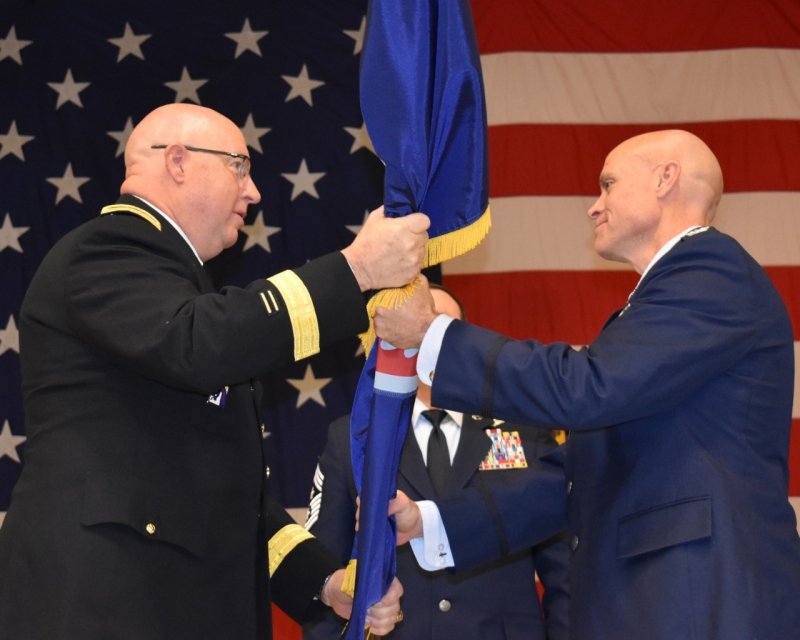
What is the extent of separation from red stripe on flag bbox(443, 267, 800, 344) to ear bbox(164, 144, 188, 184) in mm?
2271

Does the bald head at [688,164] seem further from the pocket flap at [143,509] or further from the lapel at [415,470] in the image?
the pocket flap at [143,509]

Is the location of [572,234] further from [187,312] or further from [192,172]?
[187,312]

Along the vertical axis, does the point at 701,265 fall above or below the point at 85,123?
below

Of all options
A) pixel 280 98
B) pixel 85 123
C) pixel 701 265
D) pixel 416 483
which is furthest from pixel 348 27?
pixel 701 265

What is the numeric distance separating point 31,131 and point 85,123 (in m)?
0.28

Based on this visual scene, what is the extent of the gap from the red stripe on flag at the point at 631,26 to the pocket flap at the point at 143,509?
10.7ft

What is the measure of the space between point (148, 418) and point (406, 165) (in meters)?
0.76

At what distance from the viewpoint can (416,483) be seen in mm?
3109

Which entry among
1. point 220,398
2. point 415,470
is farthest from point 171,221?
point 415,470

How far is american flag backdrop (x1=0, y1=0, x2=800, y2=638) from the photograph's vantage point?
4.41 meters

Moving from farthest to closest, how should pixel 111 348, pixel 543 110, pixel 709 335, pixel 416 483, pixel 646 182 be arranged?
pixel 543 110, pixel 416 483, pixel 646 182, pixel 709 335, pixel 111 348

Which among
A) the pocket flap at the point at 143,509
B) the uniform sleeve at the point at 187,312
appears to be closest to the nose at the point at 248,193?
the uniform sleeve at the point at 187,312

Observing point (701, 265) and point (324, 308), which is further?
point (701, 265)

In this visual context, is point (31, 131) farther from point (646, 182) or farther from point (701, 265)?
point (701, 265)
